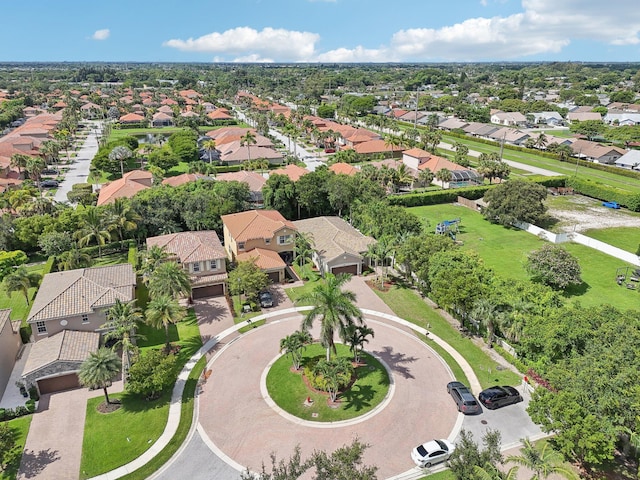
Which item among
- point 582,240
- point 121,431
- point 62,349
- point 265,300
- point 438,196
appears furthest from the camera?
point 438,196

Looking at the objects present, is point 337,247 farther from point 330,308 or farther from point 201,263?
point 330,308

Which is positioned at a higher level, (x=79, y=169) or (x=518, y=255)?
(x=79, y=169)

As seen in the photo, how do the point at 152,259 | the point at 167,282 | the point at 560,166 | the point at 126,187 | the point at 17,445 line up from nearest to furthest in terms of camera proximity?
the point at 17,445, the point at 167,282, the point at 152,259, the point at 126,187, the point at 560,166

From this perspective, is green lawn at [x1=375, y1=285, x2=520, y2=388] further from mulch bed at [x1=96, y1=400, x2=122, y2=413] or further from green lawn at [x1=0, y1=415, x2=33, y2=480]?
green lawn at [x1=0, y1=415, x2=33, y2=480]

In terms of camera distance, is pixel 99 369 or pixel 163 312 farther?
pixel 163 312

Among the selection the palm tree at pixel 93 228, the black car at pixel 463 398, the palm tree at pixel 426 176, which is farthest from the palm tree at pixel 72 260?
the palm tree at pixel 426 176

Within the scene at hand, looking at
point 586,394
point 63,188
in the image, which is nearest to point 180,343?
point 586,394

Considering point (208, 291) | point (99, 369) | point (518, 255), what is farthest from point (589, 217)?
point (99, 369)

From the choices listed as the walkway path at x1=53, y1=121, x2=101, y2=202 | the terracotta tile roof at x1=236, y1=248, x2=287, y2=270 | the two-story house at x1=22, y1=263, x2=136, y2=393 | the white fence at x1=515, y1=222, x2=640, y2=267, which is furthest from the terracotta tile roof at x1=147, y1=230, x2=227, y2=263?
the white fence at x1=515, y1=222, x2=640, y2=267

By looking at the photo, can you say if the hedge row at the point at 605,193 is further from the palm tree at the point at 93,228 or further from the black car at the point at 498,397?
the palm tree at the point at 93,228
